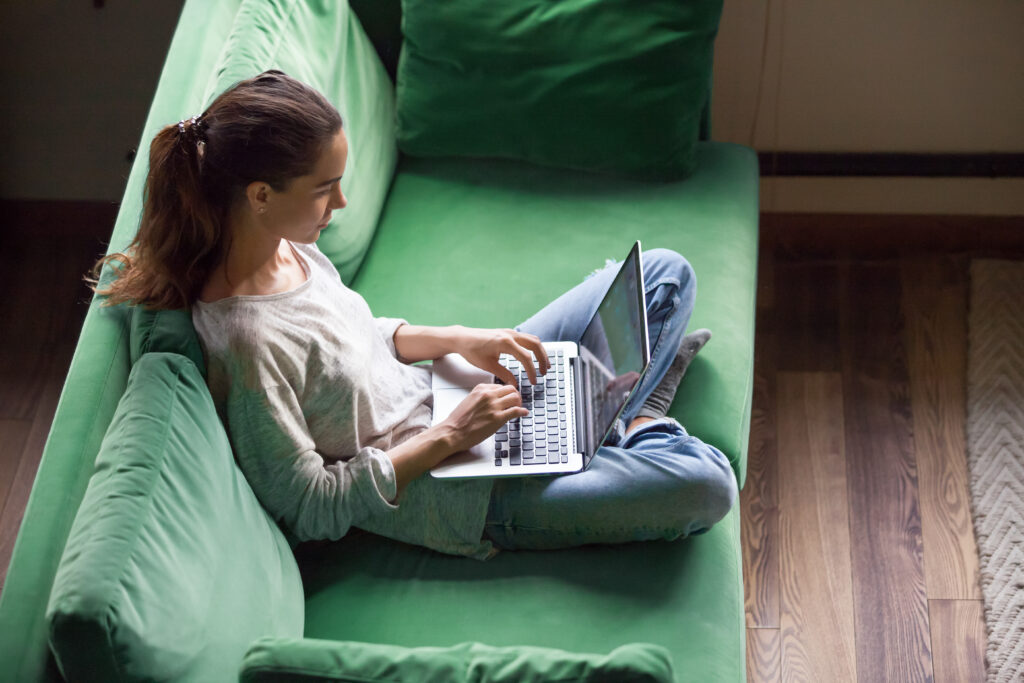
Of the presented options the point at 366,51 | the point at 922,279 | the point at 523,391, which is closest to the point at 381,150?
the point at 366,51

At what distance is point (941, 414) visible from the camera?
2.13 meters

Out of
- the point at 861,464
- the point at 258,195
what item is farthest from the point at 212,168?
the point at 861,464

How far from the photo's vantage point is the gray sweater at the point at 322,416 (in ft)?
4.24

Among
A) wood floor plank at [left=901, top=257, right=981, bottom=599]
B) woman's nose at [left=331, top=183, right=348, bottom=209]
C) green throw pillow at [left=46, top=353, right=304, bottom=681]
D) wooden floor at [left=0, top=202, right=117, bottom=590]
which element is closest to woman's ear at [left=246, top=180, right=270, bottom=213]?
woman's nose at [left=331, top=183, right=348, bottom=209]

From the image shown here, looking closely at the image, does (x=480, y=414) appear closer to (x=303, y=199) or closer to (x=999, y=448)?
(x=303, y=199)

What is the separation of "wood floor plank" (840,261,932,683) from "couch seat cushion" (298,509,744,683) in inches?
19.8

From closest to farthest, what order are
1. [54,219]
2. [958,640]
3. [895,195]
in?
[958,640] < [895,195] < [54,219]

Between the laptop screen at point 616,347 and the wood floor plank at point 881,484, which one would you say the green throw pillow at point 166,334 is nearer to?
the laptop screen at point 616,347

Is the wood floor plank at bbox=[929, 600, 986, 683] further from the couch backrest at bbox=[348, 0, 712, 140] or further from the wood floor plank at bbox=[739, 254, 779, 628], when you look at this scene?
the couch backrest at bbox=[348, 0, 712, 140]

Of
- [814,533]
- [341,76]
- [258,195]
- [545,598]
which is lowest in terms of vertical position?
[545,598]

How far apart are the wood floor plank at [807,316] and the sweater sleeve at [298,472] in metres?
1.17

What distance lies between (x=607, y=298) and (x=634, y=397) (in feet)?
0.53

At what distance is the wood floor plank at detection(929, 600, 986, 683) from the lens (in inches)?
69.1

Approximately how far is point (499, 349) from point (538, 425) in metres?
0.13
